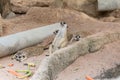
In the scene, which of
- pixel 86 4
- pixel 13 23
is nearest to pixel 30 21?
pixel 13 23

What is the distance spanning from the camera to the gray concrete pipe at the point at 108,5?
25.0ft

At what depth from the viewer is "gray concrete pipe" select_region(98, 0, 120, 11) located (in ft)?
25.0

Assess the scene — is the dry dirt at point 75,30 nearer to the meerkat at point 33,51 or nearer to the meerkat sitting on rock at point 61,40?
the meerkat at point 33,51

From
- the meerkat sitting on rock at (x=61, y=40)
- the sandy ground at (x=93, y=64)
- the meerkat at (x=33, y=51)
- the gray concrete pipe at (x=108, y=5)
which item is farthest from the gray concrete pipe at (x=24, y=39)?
the gray concrete pipe at (x=108, y=5)

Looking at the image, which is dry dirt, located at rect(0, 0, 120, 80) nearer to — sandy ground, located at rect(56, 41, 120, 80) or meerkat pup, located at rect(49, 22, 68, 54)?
sandy ground, located at rect(56, 41, 120, 80)

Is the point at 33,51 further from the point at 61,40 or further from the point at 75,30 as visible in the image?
the point at 75,30

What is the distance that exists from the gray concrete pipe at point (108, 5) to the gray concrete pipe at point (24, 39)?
1290 millimetres

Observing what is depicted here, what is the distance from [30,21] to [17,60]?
6.97ft

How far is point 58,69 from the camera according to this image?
5055 millimetres

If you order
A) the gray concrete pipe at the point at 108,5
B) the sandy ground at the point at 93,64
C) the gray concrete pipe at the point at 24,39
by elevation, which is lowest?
the sandy ground at the point at 93,64

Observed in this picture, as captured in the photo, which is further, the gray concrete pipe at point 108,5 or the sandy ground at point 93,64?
the gray concrete pipe at point 108,5

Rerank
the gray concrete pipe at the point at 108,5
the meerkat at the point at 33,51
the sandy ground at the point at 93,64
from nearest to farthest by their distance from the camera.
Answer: the sandy ground at the point at 93,64 → the meerkat at the point at 33,51 → the gray concrete pipe at the point at 108,5

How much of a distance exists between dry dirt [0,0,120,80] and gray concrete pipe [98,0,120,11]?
0.21 meters

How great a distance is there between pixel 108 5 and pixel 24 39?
2.38 m
